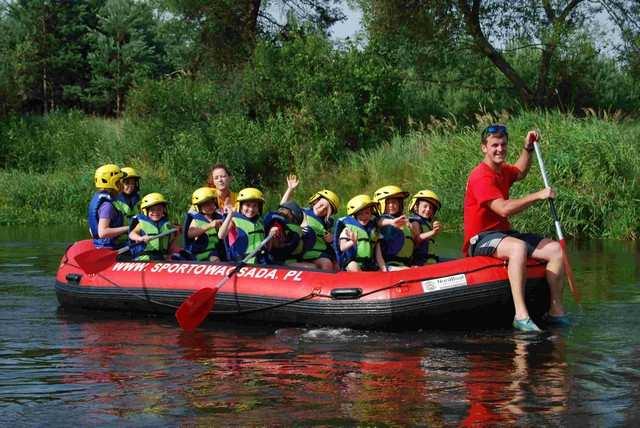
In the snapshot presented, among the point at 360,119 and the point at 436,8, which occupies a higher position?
the point at 436,8

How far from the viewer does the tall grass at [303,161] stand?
15250 mm

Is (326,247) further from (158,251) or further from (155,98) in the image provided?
(155,98)

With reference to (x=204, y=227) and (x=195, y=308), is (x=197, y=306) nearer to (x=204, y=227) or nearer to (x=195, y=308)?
(x=195, y=308)

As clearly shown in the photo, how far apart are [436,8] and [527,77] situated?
2.84m

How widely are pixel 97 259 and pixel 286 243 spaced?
5.72 ft

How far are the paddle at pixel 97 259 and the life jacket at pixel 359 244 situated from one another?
163 centimetres

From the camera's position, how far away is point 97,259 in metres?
10.2

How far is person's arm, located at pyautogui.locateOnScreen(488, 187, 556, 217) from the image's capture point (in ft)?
26.3

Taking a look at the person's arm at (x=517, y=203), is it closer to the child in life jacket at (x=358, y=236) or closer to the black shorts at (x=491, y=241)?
the black shorts at (x=491, y=241)

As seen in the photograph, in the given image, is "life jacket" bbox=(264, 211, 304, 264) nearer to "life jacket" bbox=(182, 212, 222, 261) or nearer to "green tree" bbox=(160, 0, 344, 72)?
"life jacket" bbox=(182, 212, 222, 261)

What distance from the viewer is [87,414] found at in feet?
20.6

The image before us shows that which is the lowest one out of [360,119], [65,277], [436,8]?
[65,277]

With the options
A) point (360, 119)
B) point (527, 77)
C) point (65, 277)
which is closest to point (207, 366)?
point (65, 277)

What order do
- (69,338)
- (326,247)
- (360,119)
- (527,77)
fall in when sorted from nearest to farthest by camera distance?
(69,338)
(326,247)
(360,119)
(527,77)
